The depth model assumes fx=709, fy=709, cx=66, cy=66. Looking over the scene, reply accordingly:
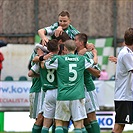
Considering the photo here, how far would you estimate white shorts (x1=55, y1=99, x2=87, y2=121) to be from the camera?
1069 cm

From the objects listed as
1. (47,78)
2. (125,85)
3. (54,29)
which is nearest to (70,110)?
(47,78)

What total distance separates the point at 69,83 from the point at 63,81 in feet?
0.32

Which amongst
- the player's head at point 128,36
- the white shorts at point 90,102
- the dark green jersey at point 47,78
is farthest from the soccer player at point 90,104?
the dark green jersey at point 47,78

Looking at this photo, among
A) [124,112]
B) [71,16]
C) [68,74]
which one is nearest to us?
[68,74]

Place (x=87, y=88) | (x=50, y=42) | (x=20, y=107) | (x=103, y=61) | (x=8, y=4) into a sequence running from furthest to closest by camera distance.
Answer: (x=8, y=4) → (x=103, y=61) → (x=20, y=107) → (x=87, y=88) → (x=50, y=42)

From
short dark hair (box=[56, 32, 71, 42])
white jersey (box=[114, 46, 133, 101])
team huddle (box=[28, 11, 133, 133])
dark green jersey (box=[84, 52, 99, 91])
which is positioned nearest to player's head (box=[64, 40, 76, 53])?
team huddle (box=[28, 11, 133, 133])

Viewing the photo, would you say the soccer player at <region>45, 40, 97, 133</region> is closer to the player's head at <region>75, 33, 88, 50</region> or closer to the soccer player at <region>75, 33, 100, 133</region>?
the player's head at <region>75, 33, 88, 50</region>

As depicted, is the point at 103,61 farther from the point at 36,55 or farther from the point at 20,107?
the point at 36,55

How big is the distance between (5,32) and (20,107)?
9.03 metres

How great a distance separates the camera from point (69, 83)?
10.7 metres

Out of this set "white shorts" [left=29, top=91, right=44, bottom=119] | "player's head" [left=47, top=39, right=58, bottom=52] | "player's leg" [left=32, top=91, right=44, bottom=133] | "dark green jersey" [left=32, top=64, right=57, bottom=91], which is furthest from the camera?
"white shorts" [left=29, top=91, right=44, bottom=119]

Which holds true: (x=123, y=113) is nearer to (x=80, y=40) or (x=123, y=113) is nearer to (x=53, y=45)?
(x=80, y=40)

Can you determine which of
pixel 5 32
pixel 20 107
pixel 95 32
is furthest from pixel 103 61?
pixel 20 107

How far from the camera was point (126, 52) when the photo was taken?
37.2 feet
